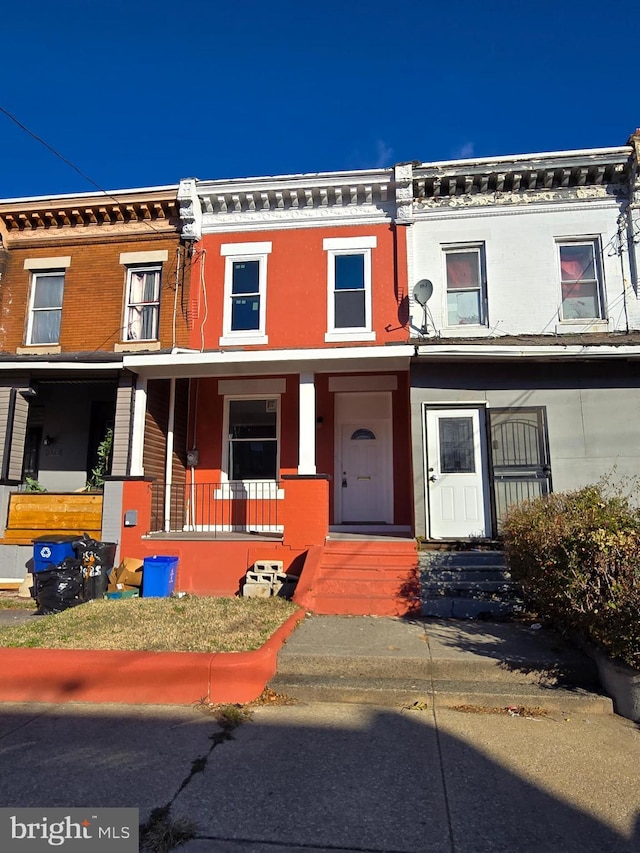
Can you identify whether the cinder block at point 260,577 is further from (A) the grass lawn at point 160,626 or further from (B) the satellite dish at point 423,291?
(B) the satellite dish at point 423,291

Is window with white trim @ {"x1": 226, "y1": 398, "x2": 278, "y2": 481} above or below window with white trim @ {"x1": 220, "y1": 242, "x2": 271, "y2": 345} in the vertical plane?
below

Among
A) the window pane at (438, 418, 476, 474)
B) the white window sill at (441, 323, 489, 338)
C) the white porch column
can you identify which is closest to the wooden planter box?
the white porch column

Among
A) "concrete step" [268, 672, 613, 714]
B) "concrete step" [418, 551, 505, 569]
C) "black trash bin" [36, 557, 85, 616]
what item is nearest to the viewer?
"concrete step" [268, 672, 613, 714]

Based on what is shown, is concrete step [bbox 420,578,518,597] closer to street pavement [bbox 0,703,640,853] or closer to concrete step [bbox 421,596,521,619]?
concrete step [bbox 421,596,521,619]

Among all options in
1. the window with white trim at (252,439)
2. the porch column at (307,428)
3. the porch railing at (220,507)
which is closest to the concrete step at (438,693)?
the porch column at (307,428)

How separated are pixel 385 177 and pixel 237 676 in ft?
30.1

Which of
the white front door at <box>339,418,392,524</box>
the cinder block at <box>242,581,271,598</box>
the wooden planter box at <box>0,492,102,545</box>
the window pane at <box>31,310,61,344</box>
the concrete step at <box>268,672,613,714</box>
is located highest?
the window pane at <box>31,310,61,344</box>

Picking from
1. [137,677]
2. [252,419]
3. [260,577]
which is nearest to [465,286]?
[252,419]

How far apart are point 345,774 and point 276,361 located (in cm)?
665

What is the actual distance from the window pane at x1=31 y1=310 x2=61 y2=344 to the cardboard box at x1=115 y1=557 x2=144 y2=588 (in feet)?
16.6

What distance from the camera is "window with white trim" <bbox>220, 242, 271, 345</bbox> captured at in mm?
10609

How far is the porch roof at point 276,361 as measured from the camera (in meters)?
8.90

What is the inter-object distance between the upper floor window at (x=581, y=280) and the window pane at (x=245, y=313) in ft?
18.8

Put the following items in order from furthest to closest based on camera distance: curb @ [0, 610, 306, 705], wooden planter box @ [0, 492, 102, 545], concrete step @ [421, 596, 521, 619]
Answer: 1. wooden planter box @ [0, 492, 102, 545]
2. concrete step @ [421, 596, 521, 619]
3. curb @ [0, 610, 306, 705]
